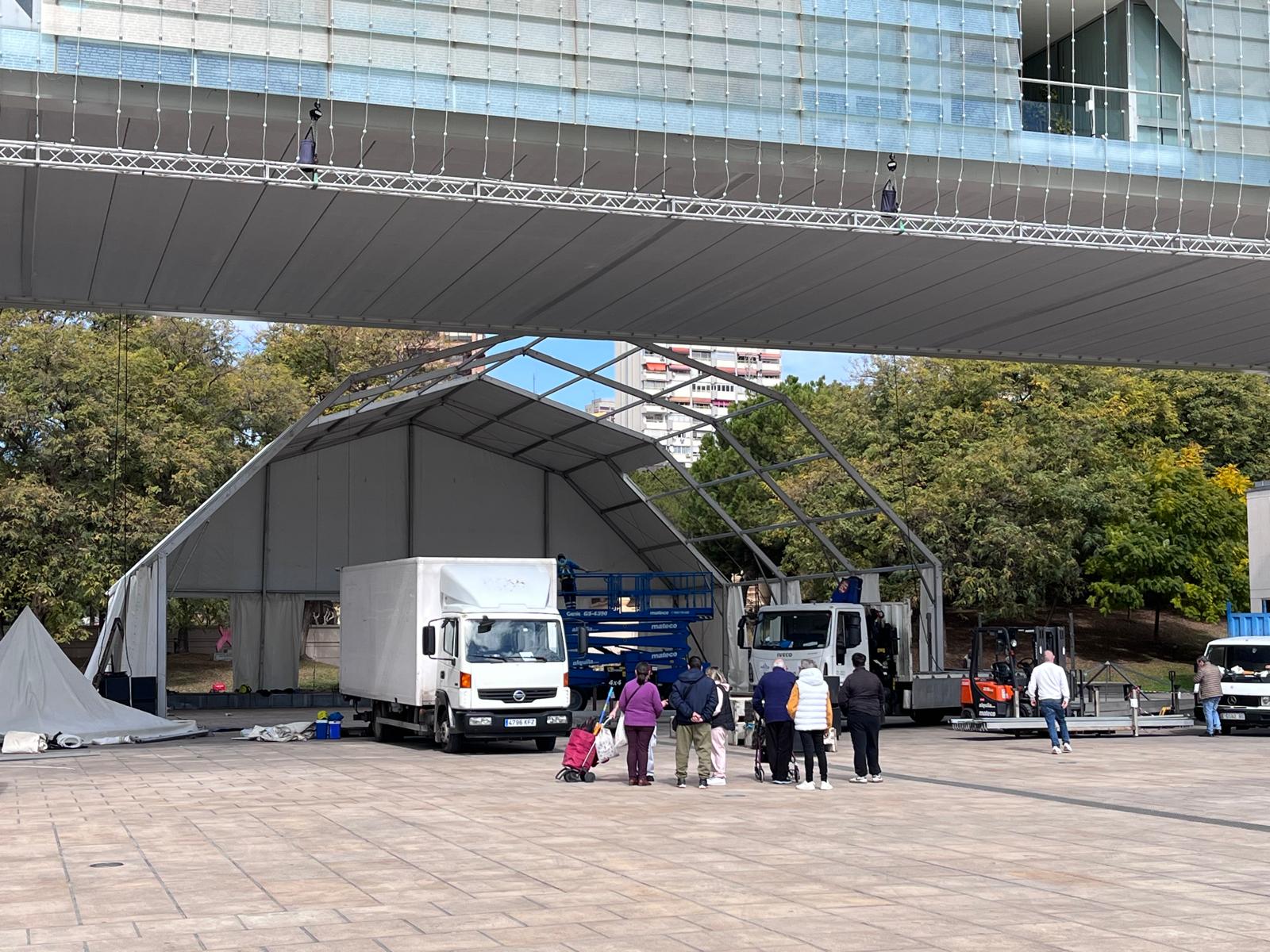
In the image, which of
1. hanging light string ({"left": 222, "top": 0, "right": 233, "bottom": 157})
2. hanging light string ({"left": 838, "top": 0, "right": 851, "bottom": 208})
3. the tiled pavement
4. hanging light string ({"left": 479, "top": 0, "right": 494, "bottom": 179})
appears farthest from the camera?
hanging light string ({"left": 838, "top": 0, "right": 851, "bottom": 208})

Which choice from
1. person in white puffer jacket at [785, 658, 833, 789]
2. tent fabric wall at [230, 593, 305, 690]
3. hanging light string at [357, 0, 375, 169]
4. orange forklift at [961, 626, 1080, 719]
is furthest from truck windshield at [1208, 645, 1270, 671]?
tent fabric wall at [230, 593, 305, 690]

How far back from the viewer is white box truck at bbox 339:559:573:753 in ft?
70.4

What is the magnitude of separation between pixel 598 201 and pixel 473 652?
6915 mm

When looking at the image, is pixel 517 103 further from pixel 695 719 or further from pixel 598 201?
pixel 695 719

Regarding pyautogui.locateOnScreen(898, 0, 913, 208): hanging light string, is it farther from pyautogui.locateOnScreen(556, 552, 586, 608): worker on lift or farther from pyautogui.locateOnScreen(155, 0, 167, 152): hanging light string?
pyautogui.locateOnScreen(556, 552, 586, 608): worker on lift

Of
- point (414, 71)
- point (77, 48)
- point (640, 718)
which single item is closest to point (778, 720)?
point (640, 718)

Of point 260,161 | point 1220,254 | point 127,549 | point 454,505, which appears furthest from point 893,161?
point 127,549

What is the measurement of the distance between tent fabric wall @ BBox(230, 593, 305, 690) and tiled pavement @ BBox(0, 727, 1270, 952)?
20780mm

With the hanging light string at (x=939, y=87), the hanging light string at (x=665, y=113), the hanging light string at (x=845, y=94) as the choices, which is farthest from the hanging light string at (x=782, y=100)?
the hanging light string at (x=939, y=87)

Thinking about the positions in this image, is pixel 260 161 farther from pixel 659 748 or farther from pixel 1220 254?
pixel 1220 254

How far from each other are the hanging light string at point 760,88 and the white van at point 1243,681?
1227cm

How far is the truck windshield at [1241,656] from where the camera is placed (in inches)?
1026

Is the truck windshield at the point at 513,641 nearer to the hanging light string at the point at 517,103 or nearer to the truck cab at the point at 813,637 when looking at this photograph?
the truck cab at the point at 813,637

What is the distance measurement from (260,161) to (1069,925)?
13913 mm
